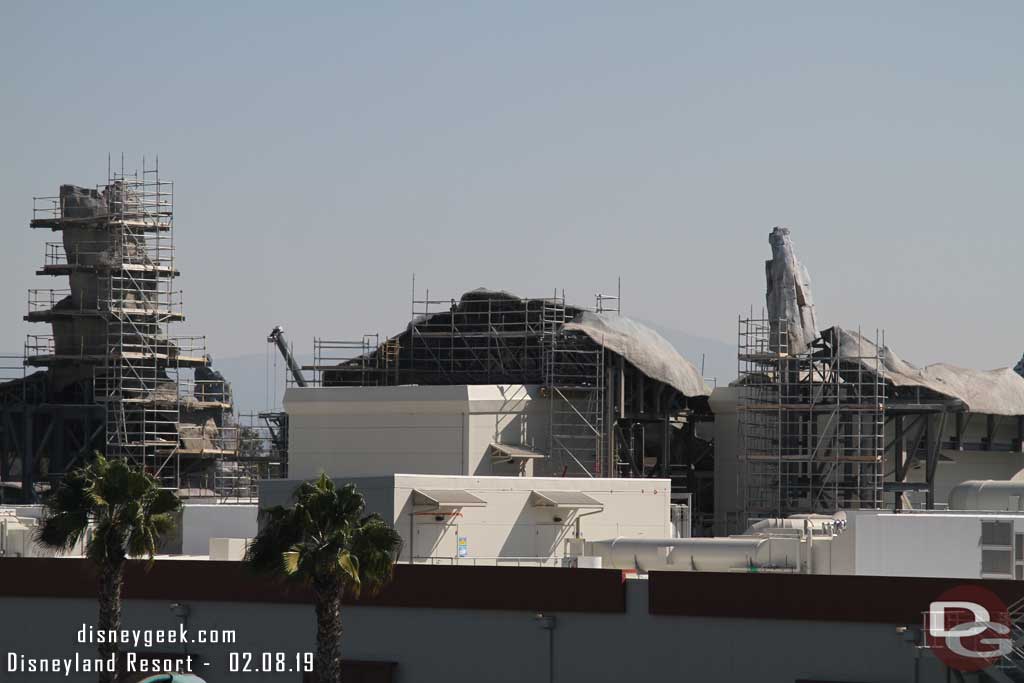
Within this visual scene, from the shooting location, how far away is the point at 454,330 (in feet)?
263

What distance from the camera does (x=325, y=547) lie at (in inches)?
1617

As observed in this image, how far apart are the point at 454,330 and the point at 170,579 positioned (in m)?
30.4

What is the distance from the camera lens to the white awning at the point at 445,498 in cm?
5769

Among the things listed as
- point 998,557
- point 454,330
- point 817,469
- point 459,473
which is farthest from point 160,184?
point 998,557

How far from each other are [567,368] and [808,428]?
10211 mm

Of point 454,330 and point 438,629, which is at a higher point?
point 454,330

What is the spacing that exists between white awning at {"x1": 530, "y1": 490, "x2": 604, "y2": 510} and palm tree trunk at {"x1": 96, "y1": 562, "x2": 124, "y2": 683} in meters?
18.6

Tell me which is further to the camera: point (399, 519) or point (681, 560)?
point (399, 519)

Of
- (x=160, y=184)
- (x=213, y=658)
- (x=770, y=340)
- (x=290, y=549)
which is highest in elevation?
(x=160, y=184)

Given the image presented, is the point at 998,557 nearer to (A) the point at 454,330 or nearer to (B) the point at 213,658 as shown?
(B) the point at 213,658

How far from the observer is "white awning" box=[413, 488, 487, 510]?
57688mm

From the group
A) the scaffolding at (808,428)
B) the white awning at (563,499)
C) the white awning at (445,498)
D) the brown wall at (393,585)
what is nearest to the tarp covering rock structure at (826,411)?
the scaffolding at (808,428)

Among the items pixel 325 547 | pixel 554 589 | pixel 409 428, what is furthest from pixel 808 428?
pixel 325 547

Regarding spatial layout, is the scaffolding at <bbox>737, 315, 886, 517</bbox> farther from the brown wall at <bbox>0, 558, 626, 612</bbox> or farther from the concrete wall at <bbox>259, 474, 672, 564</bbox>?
the brown wall at <bbox>0, 558, 626, 612</bbox>
